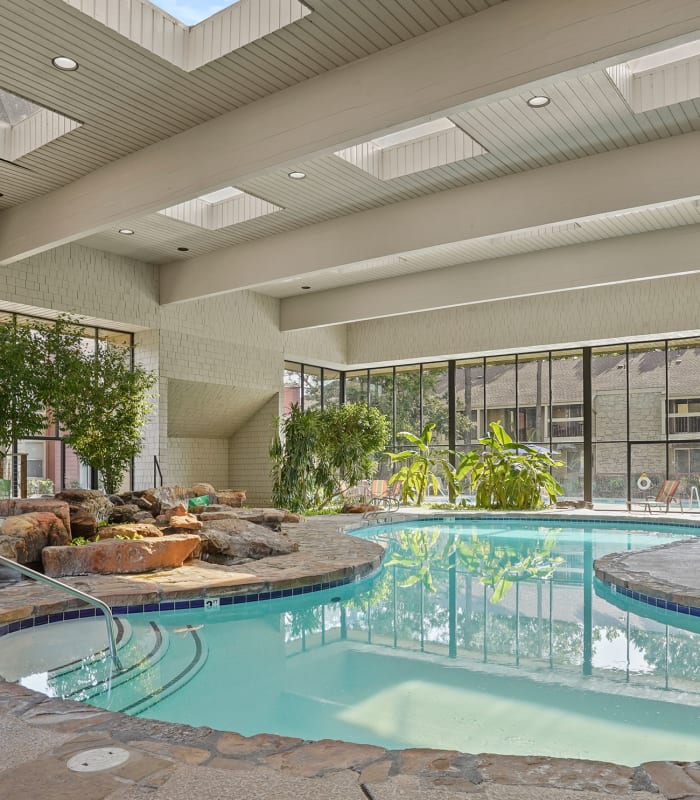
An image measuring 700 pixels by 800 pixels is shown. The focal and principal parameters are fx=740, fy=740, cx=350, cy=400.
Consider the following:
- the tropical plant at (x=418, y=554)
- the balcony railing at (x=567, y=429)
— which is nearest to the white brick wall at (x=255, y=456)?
the tropical plant at (x=418, y=554)

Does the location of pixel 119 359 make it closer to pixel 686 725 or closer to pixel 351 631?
pixel 351 631

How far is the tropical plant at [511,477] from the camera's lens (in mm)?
16188

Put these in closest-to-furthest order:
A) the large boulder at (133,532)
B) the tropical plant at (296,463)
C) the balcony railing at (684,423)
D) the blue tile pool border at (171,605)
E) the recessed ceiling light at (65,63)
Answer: the blue tile pool border at (171,605) → the recessed ceiling light at (65,63) → the large boulder at (133,532) → the tropical plant at (296,463) → the balcony railing at (684,423)

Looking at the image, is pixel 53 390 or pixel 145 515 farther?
pixel 53 390

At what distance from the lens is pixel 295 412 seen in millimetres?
16047

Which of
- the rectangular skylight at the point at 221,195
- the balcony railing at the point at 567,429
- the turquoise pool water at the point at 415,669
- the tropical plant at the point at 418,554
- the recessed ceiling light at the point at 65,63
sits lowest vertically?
the tropical plant at the point at 418,554

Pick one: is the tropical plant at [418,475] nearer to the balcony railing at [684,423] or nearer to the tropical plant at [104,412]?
the balcony railing at [684,423]

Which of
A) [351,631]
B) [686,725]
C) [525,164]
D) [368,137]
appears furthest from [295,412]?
[686,725]

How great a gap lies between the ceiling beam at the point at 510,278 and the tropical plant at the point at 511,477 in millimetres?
3821

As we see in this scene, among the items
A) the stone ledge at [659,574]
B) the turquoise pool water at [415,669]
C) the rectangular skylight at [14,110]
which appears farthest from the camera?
the rectangular skylight at [14,110]

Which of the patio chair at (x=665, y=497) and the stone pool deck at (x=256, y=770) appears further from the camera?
the patio chair at (x=665, y=497)

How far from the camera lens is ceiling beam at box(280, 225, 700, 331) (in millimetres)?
12398

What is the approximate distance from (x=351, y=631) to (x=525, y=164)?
6535mm

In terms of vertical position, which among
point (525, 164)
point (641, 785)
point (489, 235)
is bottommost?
point (641, 785)
